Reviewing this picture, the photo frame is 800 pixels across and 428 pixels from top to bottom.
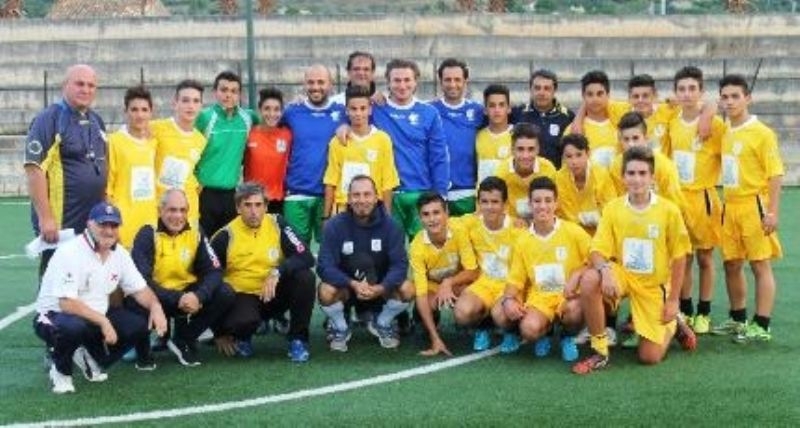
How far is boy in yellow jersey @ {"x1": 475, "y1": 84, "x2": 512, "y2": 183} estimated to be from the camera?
8.94 m

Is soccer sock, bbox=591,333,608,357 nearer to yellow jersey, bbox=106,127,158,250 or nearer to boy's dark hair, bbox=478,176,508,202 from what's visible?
boy's dark hair, bbox=478,176,508,202

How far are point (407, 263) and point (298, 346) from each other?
0.90 meters

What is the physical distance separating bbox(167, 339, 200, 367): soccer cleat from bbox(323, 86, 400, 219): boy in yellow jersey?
1.52m

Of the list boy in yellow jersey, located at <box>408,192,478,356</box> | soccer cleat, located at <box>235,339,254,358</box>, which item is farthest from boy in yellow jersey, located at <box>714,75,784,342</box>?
soccer cleat, located at <box>235,339,254,358</box>

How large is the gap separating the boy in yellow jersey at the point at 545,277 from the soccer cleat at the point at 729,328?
1168 mm

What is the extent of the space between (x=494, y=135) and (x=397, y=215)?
0.89m

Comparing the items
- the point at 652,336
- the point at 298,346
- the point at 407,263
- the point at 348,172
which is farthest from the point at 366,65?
the point at 652,336

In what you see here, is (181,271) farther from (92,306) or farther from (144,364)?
(92,306)

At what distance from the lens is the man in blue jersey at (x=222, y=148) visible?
8.91 m

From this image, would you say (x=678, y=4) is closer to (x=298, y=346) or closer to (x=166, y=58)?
(x=166, y=58)

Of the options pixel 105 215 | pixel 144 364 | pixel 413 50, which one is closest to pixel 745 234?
pixel 144 364

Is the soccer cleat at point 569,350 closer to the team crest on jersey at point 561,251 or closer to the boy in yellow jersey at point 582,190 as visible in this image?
the team crest on jersey at point 561,251

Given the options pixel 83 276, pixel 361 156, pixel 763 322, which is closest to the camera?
pixel 83 276

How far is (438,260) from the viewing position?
842 cm
